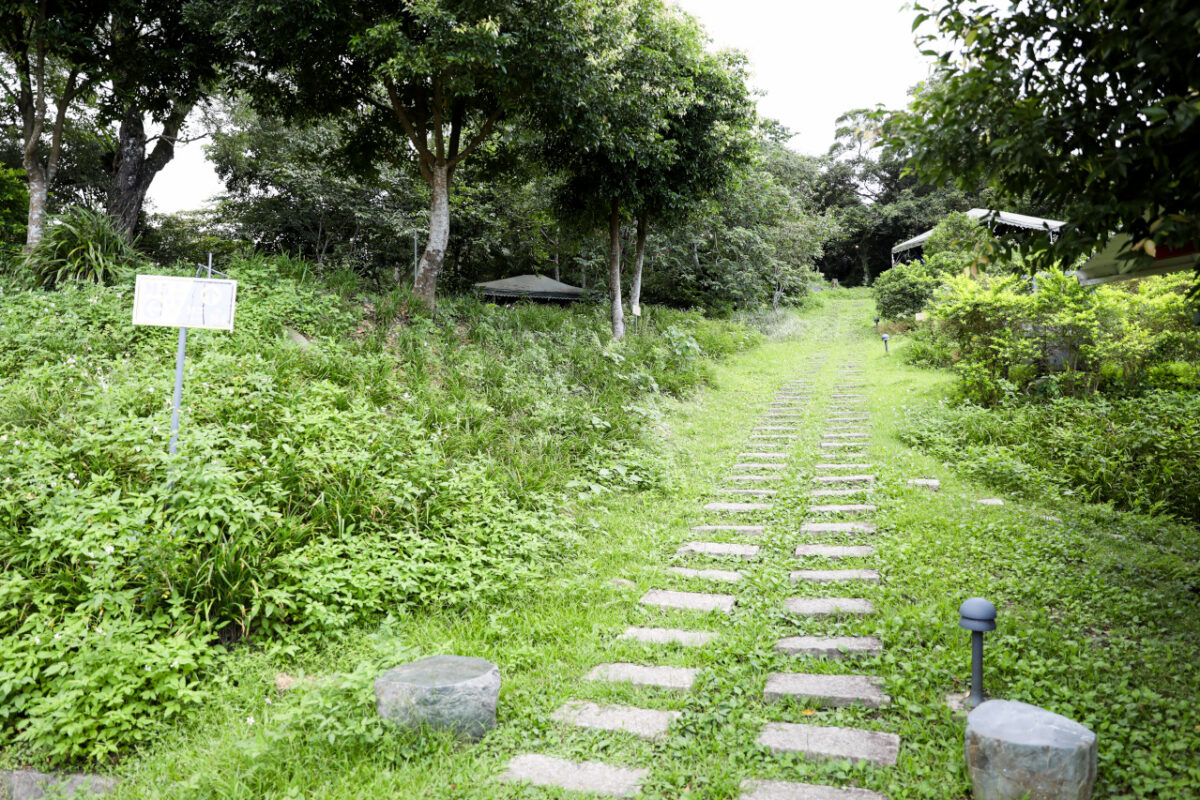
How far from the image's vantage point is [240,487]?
14.3 ft

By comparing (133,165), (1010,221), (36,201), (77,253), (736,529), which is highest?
(1010,221)

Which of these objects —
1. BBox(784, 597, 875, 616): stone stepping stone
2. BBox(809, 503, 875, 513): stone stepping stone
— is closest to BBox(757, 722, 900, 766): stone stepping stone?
BBox(784, 597, 875, 616): stone stepping stone

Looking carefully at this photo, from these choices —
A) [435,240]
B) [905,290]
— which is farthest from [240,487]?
[905,290]

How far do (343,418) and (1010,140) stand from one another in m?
4.69

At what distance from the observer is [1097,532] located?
5.04 m

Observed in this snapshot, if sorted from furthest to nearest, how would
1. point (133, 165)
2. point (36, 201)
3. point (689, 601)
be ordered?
point (133, 165), point (36, 201), point (689, 601)

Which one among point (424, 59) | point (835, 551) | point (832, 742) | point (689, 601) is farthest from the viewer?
point (424, 59)

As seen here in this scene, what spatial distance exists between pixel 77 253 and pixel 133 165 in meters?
3.47

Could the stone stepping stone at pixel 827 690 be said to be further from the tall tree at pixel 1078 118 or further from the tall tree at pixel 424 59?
the tall tree at pixel 424 59

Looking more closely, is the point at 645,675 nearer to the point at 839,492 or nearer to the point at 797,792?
the point at 797,792

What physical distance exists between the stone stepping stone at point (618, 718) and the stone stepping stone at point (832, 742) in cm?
46

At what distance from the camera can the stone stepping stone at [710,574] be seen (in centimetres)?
459

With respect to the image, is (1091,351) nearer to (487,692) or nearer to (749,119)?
(749,119)

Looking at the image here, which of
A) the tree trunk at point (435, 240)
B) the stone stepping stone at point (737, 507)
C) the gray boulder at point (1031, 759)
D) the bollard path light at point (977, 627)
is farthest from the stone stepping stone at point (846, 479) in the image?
the tree trunk at point (435, 240)
